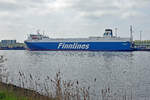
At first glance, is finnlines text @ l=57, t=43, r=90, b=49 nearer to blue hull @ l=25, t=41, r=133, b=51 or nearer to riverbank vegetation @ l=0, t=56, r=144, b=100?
blue hull @ l=25, t=41, r=133, b=51

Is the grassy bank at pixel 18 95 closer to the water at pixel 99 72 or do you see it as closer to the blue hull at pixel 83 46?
the water at pixel 99 72

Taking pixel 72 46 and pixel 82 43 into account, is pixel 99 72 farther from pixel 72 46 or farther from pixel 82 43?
pixel 72 46

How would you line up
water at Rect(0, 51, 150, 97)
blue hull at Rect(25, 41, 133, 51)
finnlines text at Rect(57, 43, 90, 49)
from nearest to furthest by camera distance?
1. water at Rect(0, 51, 150, 97)
2. blue hull at Rect(25, 41, 133, 51)
3. finnlines text at Rect(57, 43, 90, 49)

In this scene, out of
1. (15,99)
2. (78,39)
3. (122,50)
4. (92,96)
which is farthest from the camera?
(78,39)

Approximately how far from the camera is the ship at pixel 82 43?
6309 centimetres

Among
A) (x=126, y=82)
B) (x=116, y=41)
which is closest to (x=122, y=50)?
(x=116, y=41)

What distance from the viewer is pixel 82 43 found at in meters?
66.8

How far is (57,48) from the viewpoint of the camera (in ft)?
227

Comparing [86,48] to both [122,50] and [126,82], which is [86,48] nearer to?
[122,50]

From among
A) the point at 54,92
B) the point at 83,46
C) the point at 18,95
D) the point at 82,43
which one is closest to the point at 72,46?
the point at 82,43

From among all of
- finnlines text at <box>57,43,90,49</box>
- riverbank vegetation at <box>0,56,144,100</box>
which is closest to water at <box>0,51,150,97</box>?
riverbank vegetation at <box>0,56,144,100</box>

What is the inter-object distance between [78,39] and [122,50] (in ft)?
51.0

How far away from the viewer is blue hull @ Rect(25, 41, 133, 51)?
207ft

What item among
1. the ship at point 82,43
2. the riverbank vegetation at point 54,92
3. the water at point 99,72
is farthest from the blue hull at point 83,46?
the riverbank vegetation at point 54,92
